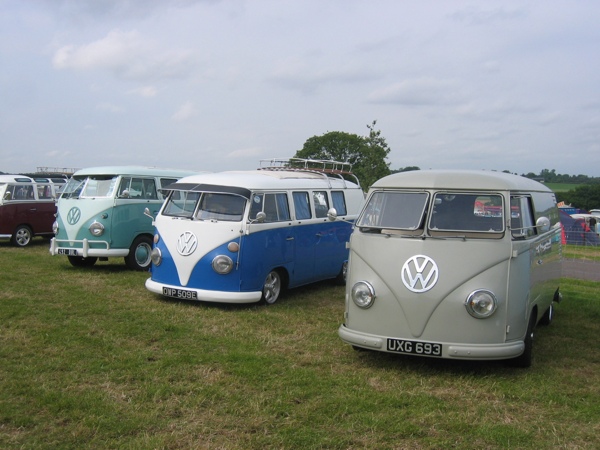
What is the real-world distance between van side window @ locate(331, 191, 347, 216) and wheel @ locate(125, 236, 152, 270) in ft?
13.7

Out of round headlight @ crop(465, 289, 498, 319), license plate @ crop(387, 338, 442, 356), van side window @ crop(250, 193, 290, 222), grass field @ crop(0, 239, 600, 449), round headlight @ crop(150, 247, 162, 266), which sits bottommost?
grass field @ crop(0, 239, 600, 449)

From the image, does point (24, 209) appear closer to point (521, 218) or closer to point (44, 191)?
point (44, 191)

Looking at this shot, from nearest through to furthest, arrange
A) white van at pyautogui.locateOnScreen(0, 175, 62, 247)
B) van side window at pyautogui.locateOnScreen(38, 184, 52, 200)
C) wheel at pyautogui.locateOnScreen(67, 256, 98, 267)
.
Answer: wheel at pyautogui.locateOnScreen(67, 256, 98, 267) → white van at pyautogui.locateOnScreen(0, 175, 62, 247) → van side window at pyautogui.locateOnScreen(38, 184, 52, 200)

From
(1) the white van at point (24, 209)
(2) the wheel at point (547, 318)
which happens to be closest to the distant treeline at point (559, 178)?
(2) the wheel at point (547, 318)

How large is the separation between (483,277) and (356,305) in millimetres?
1395

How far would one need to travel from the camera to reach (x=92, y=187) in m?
13.4

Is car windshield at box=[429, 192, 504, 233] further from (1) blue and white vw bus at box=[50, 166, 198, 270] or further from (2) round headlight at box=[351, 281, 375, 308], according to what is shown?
(1) blue and white vw bus at box=[50, 166, 198, 270]

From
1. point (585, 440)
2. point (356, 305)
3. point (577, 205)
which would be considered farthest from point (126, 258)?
point (577, 205)

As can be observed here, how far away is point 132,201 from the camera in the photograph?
13344 mm

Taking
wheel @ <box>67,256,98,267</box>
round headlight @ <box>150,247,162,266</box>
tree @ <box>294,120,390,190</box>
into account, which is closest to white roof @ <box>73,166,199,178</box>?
wheel @ <box>67,256,98,267</box>

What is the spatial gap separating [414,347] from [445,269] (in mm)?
882

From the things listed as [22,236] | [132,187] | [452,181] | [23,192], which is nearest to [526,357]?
[452,181]

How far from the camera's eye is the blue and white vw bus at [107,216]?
1287 centimetres

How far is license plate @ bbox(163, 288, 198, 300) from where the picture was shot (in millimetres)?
9641
